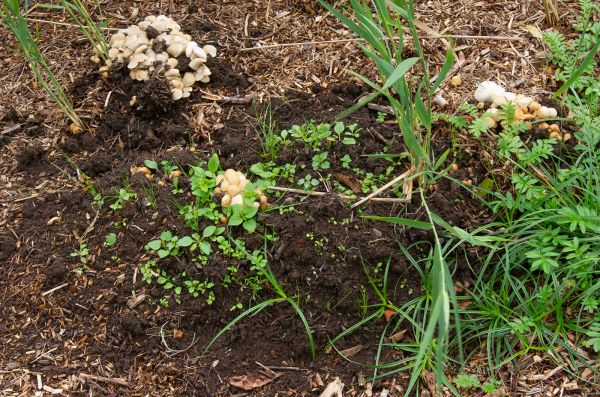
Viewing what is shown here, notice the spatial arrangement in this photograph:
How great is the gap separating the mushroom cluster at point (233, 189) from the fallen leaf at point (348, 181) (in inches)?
12.4

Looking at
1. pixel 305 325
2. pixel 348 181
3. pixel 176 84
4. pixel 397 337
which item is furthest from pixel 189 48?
pixel 397 337

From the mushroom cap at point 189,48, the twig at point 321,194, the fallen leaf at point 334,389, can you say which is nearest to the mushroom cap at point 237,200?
the twig at point 321,194

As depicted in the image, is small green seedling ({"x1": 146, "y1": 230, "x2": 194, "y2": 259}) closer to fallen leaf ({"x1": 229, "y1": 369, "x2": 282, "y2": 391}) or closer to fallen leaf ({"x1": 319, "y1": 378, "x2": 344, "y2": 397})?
fallen leaf ({"x1": 229, "y1": 369, "x2": 282, "y2": 391})

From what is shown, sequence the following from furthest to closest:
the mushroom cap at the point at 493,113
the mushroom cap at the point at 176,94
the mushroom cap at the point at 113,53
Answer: the mushroom cap at the point at 113,53 → the mushroom cap at the point at 176,94 → the mushroom cap at the point at 493,113

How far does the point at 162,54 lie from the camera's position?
2861 millimetres

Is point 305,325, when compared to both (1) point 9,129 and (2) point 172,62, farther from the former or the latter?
(1) point 9,129

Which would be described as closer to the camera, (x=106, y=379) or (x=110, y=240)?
(x=106, y=379)

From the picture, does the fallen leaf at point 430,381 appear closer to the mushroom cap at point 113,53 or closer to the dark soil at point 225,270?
the dark soil at point 225,270

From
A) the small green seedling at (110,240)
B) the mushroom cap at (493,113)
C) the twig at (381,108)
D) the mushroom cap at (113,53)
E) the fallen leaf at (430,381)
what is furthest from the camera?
the mushroom cap at (113,53)

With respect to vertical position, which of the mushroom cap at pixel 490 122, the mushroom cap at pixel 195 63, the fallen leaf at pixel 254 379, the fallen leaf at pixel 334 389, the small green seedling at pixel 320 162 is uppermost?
the mushroom cap at pixel 490 122

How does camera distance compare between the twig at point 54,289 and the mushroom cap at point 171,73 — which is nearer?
the twig at point 54,289

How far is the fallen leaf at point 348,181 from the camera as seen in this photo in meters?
2.43

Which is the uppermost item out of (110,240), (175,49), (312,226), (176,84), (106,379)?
(175,49)

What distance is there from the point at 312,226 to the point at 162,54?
1172 millimetres
